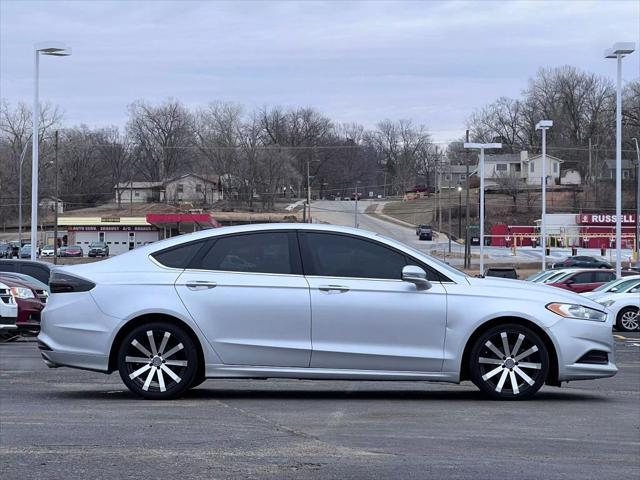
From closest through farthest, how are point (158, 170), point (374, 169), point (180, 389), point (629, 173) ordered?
point (180, 389) < point (158, 170) < point (629, 173) < point (374, 169)

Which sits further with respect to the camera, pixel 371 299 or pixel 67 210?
pixel 67 210

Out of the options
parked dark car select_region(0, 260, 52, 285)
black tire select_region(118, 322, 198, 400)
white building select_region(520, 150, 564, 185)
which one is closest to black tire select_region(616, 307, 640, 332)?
parked dark car select_region(0, 260, 52, 285)

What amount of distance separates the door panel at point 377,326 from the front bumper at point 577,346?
1.06 m

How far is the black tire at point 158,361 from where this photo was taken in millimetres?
7863

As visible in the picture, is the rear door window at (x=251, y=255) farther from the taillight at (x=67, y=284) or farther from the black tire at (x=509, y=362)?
the black tire at (x=509, y=362)

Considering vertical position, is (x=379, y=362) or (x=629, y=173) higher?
(x=629, y=173)

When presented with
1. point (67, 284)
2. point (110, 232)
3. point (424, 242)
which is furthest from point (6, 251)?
point (67, 284)

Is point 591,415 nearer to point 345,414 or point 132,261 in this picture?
point 345,414

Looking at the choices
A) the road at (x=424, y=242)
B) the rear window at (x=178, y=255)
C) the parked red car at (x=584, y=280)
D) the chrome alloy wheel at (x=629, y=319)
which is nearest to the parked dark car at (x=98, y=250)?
the road at (x=424, y=242)

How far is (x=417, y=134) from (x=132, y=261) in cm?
13163

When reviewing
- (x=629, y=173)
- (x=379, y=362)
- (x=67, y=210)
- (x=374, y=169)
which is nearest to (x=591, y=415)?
(x=379, y=362)

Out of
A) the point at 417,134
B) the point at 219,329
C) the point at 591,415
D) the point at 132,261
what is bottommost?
the point at 591,415

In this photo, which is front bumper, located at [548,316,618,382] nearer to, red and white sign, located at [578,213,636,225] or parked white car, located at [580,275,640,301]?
parked white car, located at [580,275,640,301]

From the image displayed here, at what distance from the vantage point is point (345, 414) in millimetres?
7340
